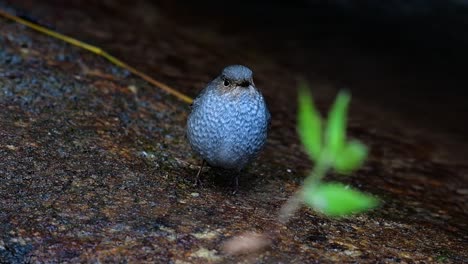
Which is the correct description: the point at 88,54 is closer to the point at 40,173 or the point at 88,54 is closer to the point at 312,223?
the point at 40,173

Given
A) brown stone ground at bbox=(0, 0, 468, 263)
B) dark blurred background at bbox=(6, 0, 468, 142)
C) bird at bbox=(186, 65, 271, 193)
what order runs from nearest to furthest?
1. brown stone ground at bbox=(0, 0, 468, 263)
2. bird at bbox=(186, 65, 271, 193)
3. dark blurred background at bbox=(6, 0, 468, 142)

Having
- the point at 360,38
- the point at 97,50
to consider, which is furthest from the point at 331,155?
the point at 360,38

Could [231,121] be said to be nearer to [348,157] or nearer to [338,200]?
[348,157]

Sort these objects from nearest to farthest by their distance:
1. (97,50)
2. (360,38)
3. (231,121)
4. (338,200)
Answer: (338,200), (231,121), (97,50), (360,38)

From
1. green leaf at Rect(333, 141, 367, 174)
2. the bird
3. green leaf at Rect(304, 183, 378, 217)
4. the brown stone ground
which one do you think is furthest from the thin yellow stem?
green leaf at Rect(304, 183, 378, 217)

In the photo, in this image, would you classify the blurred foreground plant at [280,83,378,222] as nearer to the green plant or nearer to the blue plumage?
the green plant

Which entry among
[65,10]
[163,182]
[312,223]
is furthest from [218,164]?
[65,10]
